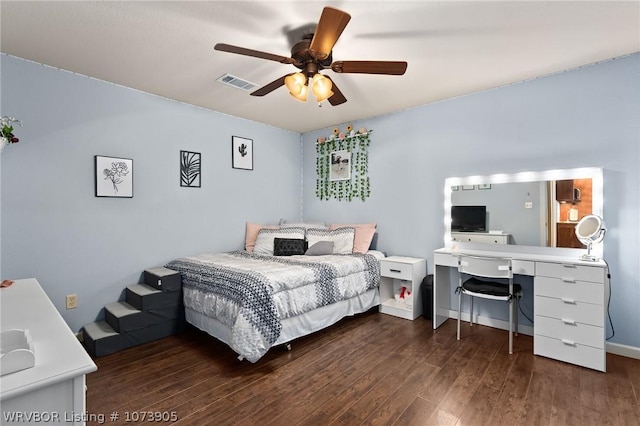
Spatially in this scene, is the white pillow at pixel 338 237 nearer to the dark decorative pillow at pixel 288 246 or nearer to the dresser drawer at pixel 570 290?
the dark decorative pillow at pixel 288 246

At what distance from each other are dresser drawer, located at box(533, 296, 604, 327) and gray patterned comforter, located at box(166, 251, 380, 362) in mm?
1564

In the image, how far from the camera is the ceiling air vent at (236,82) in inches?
116

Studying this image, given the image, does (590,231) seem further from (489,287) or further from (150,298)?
(150,298)

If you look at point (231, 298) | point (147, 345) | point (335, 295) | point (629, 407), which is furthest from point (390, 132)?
point (147, 345)

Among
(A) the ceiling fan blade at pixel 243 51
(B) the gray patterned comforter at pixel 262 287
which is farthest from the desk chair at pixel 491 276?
(A) the ceiling fan blade at pixel 243 51

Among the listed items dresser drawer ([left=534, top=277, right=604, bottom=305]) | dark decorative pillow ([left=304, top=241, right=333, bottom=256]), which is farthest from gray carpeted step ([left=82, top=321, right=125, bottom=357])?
dresser drawer ([left=534, top=277, right=604, bottom=305])

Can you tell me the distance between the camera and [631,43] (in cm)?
237

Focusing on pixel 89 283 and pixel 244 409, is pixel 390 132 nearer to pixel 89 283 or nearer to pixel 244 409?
pixel 244 409

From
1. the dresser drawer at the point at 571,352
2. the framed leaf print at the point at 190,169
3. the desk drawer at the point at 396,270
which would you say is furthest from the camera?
the framed leaf print at the point at 190,169

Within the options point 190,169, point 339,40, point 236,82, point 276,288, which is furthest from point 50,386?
point 190,169

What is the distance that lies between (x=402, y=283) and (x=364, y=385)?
1823 mm

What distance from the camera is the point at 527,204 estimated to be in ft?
9.92

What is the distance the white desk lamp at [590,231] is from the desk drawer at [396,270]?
57.9 inches

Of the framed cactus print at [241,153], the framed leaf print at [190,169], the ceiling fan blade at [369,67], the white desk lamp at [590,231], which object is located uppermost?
the ceiling fan blade at [369,67]
